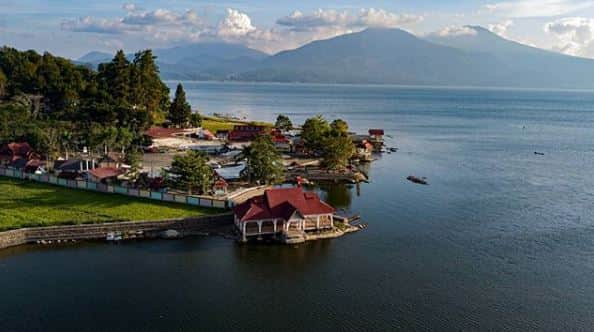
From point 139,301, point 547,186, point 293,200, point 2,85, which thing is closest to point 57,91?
point 2,85

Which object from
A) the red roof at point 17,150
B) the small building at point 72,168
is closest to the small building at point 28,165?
the small building at point 72,168

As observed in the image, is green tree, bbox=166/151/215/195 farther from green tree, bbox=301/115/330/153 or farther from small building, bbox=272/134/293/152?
small building, bbox=272/134/293/152

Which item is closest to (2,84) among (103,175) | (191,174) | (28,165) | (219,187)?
(28,165)

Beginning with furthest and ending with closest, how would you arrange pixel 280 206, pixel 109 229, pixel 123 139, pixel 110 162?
1. pixel 123 139
2. pixel 110 162
3. pixel 280 206
4. pixel 109 229

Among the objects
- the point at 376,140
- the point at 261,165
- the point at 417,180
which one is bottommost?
the point at 417,180

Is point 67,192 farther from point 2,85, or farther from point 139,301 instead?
point 2,85

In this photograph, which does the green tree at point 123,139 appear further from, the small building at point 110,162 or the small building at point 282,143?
the small building at point 282,143

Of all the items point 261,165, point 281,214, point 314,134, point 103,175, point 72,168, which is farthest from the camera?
point 314,134

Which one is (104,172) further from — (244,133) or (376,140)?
(376,140)
